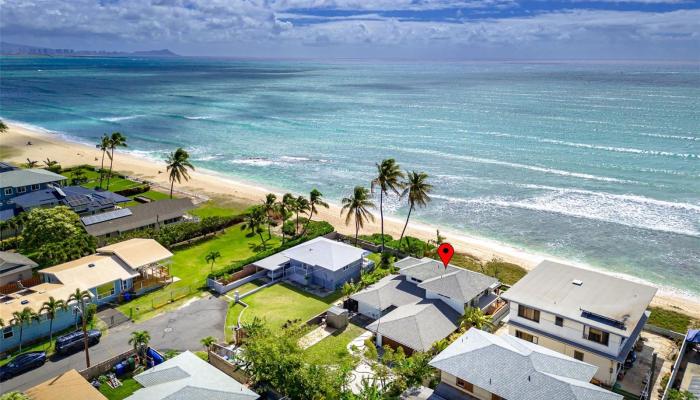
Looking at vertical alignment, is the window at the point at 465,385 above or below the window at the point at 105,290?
above

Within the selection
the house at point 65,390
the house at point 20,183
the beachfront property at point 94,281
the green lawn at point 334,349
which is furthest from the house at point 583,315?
the house at point 20,183

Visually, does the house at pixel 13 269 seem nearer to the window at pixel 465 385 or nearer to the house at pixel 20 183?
the house at pixel 20 183

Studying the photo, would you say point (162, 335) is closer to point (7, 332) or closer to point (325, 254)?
point (7, 332)

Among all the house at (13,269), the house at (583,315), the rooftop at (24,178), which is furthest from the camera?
the rooftop at (24,178)

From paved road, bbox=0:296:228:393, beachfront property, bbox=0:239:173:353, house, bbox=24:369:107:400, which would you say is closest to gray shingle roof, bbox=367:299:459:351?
paved road, bbox=0:296:228:393

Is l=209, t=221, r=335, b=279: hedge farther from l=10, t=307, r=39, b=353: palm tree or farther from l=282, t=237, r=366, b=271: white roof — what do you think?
l=10, t=307, r=39, b=353: palm tree

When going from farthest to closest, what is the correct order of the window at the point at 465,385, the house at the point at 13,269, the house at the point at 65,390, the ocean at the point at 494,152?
the ocean at the point at 494,152 → the house at the point at 13,269 → the window at the point at 465,385 → the house at the point at 65,390

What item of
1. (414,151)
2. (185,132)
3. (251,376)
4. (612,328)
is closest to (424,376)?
(251,376)
